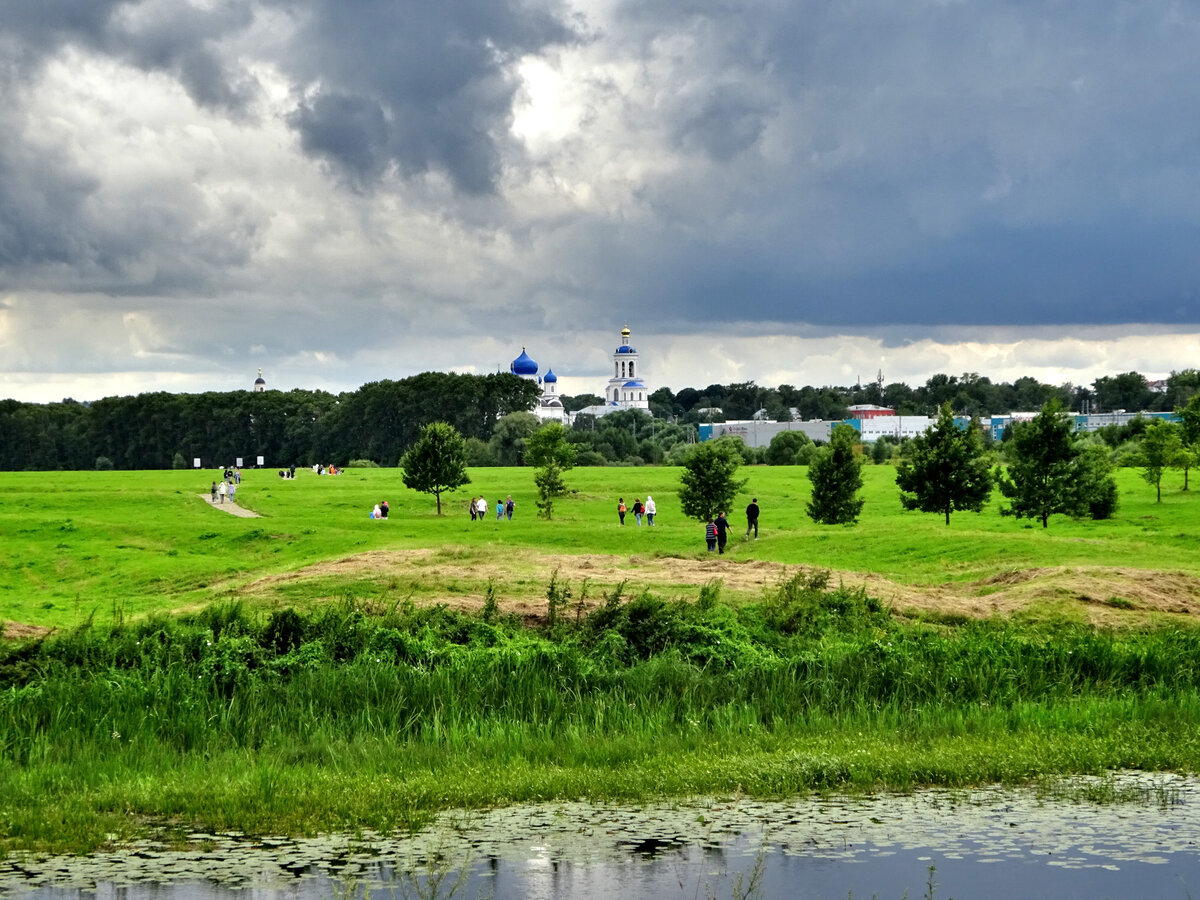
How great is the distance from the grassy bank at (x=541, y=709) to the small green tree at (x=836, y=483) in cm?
3116

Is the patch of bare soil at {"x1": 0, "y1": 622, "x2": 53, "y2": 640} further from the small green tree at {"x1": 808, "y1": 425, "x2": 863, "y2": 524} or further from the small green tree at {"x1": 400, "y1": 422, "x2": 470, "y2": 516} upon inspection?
the small green tree at {"x1": 400, "y1": 422, "x2": 470, "y2": 516}

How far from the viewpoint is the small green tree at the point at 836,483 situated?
5372 centimetres

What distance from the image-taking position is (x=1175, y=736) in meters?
14.2

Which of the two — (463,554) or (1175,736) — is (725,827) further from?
(463,554)

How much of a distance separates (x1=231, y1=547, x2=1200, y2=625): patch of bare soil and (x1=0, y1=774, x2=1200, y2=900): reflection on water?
10434mm

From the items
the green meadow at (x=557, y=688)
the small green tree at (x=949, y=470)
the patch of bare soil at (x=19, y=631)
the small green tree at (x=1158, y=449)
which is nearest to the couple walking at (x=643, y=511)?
the small green tree at (x=949, y=470)

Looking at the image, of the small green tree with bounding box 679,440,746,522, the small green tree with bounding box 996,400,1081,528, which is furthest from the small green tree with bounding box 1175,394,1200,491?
the small green tree with bounding box 679,440,746,522

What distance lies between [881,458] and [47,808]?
11899 cm

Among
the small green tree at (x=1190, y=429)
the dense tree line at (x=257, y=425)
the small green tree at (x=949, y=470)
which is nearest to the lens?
the small green tree at (x=949, y=470)

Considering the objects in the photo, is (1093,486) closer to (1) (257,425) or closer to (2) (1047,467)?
(2) (1047,467)

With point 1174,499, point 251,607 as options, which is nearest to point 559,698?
point 251,607

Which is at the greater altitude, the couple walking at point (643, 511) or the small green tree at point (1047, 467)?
the small green tree at point (1047, 467)

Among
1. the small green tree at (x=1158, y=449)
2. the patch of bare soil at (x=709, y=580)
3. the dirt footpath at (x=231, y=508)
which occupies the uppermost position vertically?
the small green tree at (x=1158, y=449)

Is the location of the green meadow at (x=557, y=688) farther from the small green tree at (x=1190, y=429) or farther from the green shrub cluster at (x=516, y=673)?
the small green tree at (x=1190, y=429)
